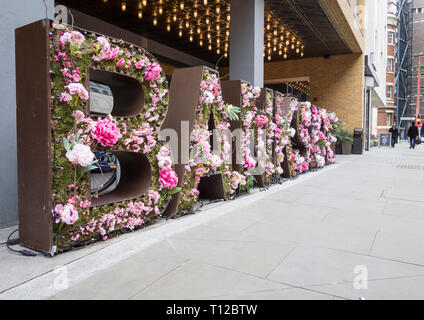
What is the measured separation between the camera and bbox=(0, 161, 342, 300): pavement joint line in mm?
2025

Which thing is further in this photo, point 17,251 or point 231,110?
point 231,110

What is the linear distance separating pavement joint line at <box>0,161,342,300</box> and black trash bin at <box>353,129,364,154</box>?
12470 mm

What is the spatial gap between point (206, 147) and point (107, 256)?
1994 millimetres

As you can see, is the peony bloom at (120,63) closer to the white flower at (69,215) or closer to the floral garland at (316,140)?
the white flower at (69,215)

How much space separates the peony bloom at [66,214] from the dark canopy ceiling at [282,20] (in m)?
9.10

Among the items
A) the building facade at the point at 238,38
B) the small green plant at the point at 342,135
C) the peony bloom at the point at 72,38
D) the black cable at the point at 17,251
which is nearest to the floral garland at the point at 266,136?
the building facade at the point at 238,38

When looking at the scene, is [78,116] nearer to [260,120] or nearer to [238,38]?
[260,120]

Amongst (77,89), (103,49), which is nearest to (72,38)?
(103,49)

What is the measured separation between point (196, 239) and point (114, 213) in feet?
2.59

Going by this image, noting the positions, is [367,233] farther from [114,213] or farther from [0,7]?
[0,7]

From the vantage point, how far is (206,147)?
167 inches

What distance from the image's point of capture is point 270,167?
623cm

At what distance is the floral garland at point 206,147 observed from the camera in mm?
4133
